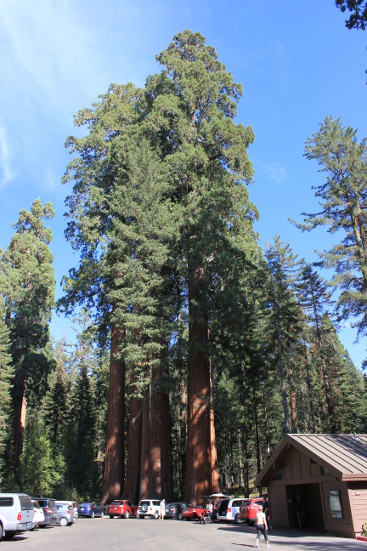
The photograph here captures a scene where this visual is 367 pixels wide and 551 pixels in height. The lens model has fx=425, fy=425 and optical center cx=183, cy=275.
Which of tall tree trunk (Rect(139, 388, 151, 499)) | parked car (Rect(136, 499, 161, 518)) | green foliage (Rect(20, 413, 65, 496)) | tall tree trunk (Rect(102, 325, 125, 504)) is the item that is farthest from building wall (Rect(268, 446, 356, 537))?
green foliage (Rect(20, 413, 65, 496))

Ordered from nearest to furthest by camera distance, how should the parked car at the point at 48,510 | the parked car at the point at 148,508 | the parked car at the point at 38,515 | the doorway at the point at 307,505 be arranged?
the doorway at the point at 307,505, the parked car at the point at 38,515, the parked car at the point at 48,510, the parked car at the point at 148,508

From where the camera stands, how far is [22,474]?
1517 inches

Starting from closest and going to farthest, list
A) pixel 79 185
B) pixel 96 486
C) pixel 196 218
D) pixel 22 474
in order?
pixel 196 218 → pixel 79 185 → pixel 22 474 → pixel 96 486

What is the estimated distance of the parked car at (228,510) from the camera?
2245 cm

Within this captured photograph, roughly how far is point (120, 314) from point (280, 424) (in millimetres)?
37018

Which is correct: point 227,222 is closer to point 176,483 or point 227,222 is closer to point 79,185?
point 79,185

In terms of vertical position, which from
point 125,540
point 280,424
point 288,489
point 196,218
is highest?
point 196,218

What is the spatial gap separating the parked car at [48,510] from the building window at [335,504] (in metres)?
13.6

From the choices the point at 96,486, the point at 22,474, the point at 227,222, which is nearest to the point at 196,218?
the point at 227,222

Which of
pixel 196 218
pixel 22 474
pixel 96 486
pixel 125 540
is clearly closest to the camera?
pixel 125 540

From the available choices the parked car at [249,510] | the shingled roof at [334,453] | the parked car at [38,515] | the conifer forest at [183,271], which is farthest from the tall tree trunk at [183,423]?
the shingled roof at [334,453]

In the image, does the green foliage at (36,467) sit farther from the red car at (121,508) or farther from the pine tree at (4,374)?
the red car at (121,508)

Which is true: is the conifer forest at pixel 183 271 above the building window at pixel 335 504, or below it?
above

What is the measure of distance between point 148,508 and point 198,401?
6598mm
